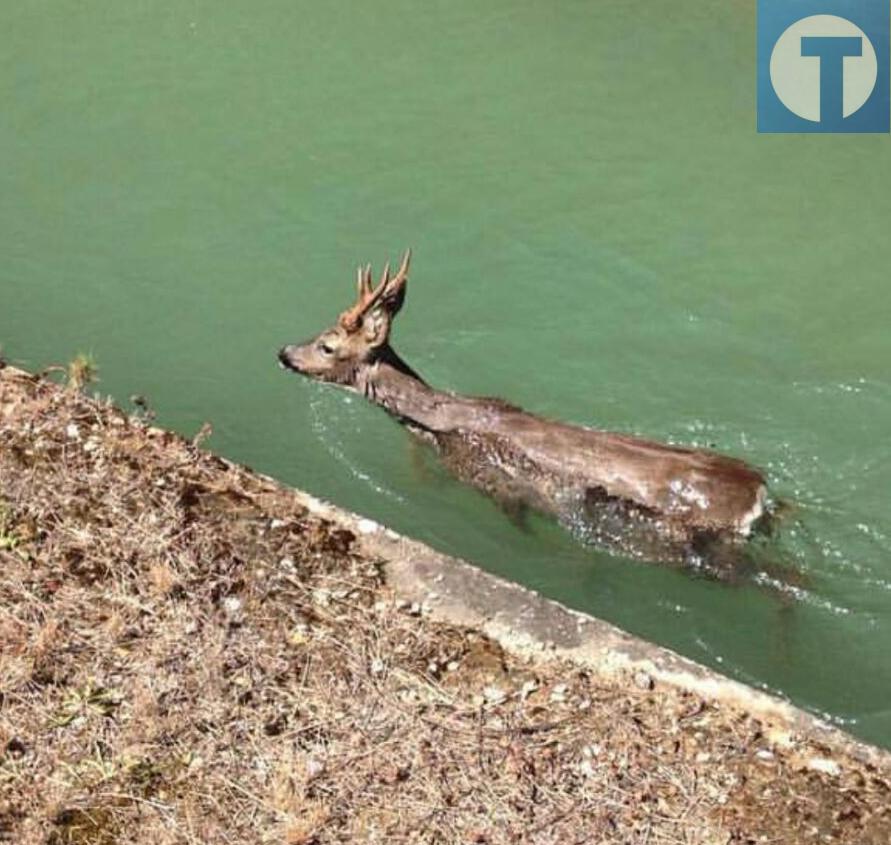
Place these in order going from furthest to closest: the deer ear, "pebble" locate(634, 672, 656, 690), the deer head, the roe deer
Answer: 1. the deer ear
2. the deer head
3. the roe deer
4. "pebble" locate(634, 672, 656, 690)

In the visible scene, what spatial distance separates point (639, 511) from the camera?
24.0 ft

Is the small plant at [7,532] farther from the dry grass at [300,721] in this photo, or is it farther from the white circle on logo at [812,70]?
the white circle on logo at [812,70]

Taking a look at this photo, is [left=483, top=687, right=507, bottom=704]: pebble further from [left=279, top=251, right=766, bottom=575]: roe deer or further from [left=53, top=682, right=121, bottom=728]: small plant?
[left=279, top=251, right=766, bottom=575]: roe deer

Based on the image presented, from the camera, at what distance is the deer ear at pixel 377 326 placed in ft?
26.3

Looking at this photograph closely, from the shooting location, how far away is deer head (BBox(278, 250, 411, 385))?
789cm

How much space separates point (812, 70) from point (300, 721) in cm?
782

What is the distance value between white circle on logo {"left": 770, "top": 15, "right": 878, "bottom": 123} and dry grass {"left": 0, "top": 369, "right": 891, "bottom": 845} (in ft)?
20.8

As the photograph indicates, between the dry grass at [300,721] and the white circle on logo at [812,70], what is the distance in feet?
20.8

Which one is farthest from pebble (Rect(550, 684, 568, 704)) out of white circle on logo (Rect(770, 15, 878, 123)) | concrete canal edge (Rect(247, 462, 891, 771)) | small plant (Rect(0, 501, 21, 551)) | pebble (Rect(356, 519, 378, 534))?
white circle on logo (Rect(770, 15, 878, 123))

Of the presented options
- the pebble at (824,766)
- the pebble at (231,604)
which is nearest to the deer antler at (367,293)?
the pebble at (231,604)

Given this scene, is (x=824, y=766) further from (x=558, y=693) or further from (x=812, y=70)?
(x=812, y=70)

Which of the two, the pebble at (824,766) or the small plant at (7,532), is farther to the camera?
the small plant at (7,532)

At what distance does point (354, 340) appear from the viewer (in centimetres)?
823

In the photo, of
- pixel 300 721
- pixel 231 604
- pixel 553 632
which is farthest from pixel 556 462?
pixel 300 721
